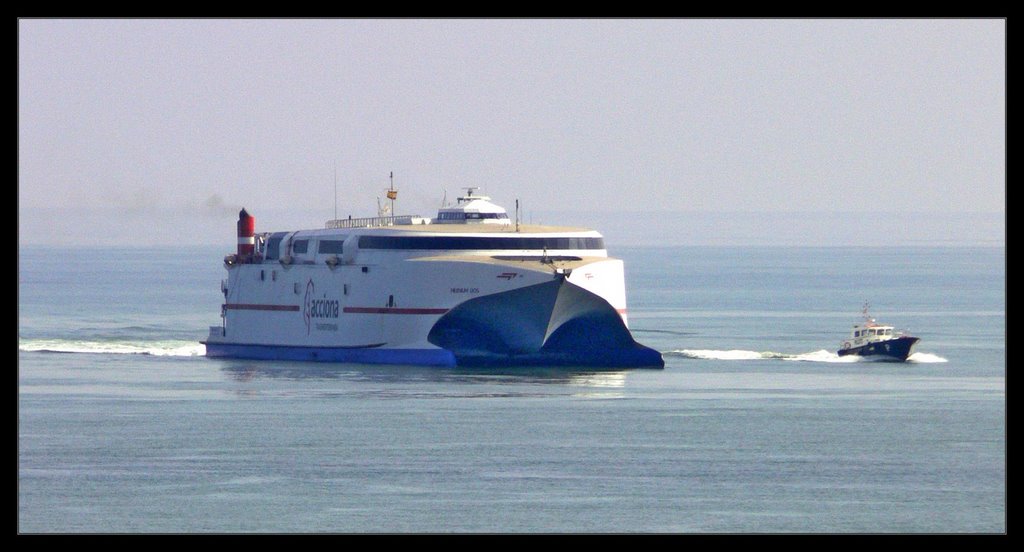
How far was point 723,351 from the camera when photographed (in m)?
74.3

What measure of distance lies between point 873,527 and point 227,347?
150ft

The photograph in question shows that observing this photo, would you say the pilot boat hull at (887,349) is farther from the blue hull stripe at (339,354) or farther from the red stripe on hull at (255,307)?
the red stripe on hull at (255,307)

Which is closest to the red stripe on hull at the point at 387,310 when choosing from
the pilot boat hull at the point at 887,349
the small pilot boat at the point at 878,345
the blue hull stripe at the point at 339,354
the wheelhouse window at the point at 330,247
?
the blue hull stripe at the point at 339,354

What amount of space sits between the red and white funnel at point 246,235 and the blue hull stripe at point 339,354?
427cm

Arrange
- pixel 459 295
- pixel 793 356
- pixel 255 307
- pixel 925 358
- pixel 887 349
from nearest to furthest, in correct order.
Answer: pixel 459 295 → pixel 887 349 → pixel 925 358 → pixel 793 356 → pixel 255 307

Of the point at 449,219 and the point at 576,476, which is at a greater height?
the point at 449,219

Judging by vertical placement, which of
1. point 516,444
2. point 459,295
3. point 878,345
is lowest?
point 516,444

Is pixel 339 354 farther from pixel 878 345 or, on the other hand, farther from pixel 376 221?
pixel 878 345

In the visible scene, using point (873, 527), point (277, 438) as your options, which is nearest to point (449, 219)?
point (277, 438)

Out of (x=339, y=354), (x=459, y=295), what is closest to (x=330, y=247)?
(x=339, y=354)

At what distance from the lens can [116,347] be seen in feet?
258

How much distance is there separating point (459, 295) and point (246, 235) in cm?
1813
